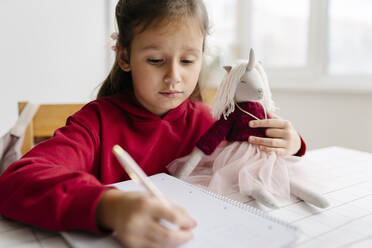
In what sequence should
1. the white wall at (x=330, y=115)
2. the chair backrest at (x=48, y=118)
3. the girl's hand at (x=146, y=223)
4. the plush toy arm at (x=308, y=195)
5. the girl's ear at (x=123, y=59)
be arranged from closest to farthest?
the girl's hand at (x=146, y=223)
the plush toy arm at (x=308, y=195)
the girl's ear at (x=123, y=59)
the chair backrest at (x=48, y=118)
the white wall at (x=330, y=115)

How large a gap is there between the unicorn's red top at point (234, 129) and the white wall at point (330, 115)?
3.56 feet

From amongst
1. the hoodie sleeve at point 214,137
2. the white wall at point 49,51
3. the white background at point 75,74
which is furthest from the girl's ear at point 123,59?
the white wall at point 49,51

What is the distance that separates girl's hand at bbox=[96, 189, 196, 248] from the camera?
0.31 m

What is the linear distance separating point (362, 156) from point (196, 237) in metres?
0.72

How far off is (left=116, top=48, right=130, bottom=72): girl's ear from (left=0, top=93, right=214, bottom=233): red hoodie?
7 centimetres

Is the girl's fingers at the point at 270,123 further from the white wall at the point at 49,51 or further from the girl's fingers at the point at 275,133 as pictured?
the white wall at the point at 49,51

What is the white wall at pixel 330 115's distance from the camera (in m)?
1.50

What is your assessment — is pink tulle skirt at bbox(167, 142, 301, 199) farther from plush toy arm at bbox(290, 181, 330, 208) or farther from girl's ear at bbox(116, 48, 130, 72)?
girl's ear at bbox(116, 48, 130, 72)

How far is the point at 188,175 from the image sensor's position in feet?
2.06

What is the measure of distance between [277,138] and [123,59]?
0.38 meters

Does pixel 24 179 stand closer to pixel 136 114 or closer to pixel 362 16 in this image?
pixel 136 114

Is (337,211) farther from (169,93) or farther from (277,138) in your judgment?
(169,93)

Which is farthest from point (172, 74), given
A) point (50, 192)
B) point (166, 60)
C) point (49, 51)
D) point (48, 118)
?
point (49, 51)

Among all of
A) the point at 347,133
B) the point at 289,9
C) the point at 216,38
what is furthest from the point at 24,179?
the point at 216,38
